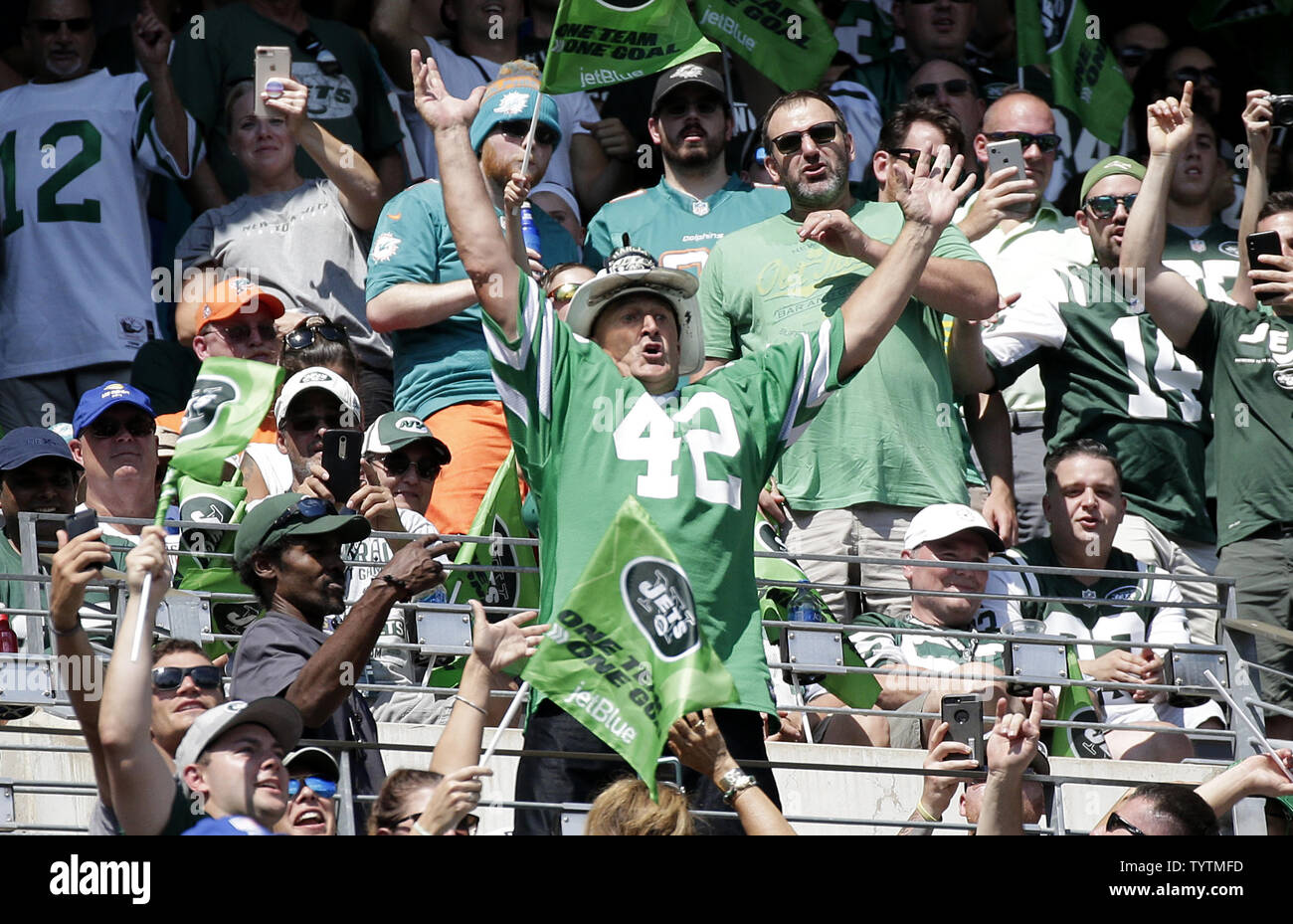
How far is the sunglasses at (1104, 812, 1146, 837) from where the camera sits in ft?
18.6

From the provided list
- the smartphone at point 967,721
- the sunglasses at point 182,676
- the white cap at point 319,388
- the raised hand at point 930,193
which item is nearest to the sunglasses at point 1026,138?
the raised hand at point 930,193

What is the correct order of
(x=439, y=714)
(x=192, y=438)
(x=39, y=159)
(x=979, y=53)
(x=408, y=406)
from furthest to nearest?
1. (x=979, y=53)
2. (x=39, y=159)
3. (x=408, y=406)
4. (x=192, y=438)
5. (x=439, y=714)

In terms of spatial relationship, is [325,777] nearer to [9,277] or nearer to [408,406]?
[408,406]

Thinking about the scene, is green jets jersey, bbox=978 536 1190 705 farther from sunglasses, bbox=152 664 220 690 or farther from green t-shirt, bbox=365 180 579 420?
sunglasses, bbox=152 664 220 690

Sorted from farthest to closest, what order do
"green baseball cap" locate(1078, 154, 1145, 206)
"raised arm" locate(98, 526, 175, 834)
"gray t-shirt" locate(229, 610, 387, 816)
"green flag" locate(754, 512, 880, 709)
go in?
"green baseball cap" locate(1078, 154, 1145, 206), "green flag" locate(754, 512, 880, 709), "gray t-shirt" locate(229, 610, 387, 816), "raised arm" locate(98, 526, 175, 834)

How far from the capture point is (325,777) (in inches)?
222

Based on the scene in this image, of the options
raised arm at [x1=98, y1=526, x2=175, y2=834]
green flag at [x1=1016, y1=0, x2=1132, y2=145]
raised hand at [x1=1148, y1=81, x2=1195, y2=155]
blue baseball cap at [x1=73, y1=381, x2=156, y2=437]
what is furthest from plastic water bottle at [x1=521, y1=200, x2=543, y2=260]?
raised arm at [x1=98, y1=526, x2=175, y2=834]

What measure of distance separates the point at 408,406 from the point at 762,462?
8.83 ft

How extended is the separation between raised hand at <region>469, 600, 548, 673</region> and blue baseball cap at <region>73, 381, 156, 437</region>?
8.09 ft

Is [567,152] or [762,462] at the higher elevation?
[567,152]

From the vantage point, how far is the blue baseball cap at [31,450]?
7.46 m

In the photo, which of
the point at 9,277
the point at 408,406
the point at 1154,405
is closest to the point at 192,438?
the point at 408,406

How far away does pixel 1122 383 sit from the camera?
877 cm

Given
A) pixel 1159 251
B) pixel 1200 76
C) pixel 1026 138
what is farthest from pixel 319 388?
pixel 1200 76
